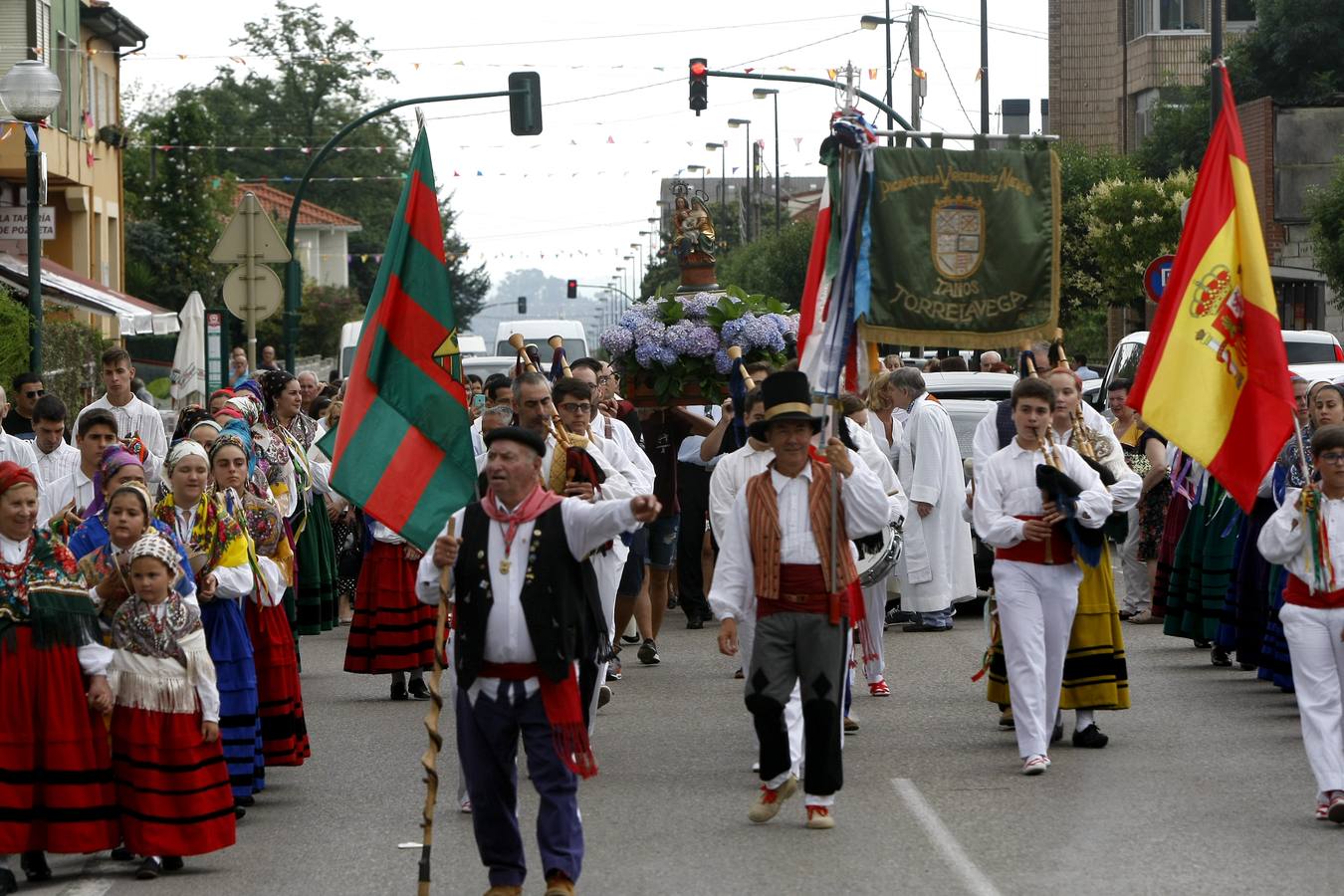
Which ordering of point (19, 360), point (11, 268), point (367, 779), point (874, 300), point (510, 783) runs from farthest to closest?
point (11, 268)
point (19, 360)
point (367, 779)
point (874, 300)
point (510, 783)

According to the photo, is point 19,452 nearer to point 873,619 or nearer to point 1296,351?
point 873,619

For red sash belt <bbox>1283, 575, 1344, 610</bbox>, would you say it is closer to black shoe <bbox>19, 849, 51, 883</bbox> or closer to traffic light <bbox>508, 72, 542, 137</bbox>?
black shoe <bbox>19, 849, 51, 883</bbox>

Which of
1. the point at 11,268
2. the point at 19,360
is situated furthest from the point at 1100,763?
the point at 11,268

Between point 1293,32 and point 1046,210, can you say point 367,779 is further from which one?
point 1293,32

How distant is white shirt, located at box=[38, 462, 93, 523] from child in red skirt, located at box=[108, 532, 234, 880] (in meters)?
3.51

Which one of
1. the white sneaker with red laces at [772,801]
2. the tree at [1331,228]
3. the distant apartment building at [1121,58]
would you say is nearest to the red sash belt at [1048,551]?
the white sneaker with red laces at [772,801]

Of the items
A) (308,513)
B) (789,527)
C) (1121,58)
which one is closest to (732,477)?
(789,527)

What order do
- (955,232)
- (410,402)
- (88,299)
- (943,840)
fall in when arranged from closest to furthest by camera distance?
(410,402)
(943,840)
(955,232)
(88,299)

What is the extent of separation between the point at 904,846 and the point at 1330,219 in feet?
91.2

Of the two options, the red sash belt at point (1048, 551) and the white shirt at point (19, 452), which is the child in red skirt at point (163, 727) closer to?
the red sash belt at point (1048, 551)

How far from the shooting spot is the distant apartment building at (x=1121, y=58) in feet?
165

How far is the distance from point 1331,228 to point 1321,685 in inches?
1058

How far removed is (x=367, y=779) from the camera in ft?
32.4

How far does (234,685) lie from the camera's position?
8953mm
